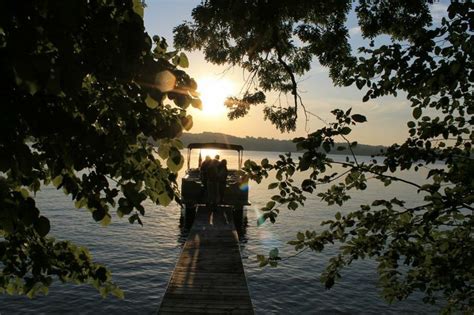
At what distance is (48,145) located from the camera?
250 cm

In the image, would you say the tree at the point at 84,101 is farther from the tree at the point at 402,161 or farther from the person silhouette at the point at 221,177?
Result: the person silhouette at the point at 221,177

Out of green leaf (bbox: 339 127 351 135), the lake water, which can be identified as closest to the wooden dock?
the lake water

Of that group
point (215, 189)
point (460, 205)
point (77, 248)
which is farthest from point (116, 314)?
point (460, 205)

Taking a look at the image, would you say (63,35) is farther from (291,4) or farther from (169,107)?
(291,4)

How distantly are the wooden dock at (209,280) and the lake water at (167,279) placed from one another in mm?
3052

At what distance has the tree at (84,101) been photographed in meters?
1.58

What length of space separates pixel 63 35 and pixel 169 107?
44.3 inches

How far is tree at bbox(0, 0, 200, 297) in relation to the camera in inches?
62.0

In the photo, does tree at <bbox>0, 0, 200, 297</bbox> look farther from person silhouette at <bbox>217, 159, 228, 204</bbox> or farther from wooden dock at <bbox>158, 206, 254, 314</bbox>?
person silhouette at <bbox>217, 159, 228, 204</bbox>

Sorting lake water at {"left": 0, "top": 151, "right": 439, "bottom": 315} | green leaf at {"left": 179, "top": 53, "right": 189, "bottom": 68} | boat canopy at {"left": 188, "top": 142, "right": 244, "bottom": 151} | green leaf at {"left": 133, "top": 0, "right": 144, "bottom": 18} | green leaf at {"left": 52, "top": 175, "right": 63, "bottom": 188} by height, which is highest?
green leaf at {"left": 133, "top": 0, "right": 144, "bottom": 18}

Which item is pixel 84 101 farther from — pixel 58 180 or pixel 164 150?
pixel 58 180

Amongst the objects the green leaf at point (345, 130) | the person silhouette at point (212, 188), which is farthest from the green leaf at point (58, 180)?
the person silhouette at point (212, 188)

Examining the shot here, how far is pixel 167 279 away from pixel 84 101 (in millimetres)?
16273

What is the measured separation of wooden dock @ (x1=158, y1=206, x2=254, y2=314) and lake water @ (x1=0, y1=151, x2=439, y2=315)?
120 inches
